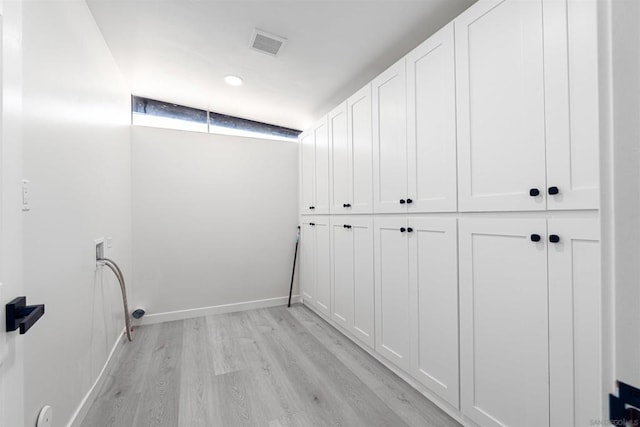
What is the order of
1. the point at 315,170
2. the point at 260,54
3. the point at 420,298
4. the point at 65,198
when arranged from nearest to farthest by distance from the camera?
the point at 65,198, the point at 420,298, the point at 260,54, the point at 315,170

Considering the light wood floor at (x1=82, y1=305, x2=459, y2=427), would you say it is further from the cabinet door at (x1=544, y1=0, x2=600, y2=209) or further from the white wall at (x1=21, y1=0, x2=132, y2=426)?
the cabinet door at (x1=544, y1=0, x2=600, y2=209)

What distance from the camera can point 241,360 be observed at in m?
2.21

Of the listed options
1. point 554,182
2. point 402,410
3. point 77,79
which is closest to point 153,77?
point 77,79

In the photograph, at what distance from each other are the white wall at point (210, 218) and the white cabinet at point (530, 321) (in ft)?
8.09

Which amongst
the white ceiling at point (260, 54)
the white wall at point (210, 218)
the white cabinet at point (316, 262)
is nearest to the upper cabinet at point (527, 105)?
the white ceiling at point (260, 54)

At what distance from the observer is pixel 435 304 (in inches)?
63.5

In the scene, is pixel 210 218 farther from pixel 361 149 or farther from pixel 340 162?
pixel 361 149

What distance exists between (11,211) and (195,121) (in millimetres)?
2953

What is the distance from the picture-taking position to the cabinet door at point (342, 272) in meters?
2.46

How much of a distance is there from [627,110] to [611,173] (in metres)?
0.07

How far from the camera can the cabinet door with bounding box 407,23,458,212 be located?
4.91 feet

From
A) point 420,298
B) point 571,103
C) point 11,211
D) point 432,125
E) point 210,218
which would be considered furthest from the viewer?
point 210,218

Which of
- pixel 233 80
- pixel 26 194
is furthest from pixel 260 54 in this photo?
pixel 26 194

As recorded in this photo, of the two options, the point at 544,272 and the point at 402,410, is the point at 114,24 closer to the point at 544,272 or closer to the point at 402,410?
the point at 544,272
